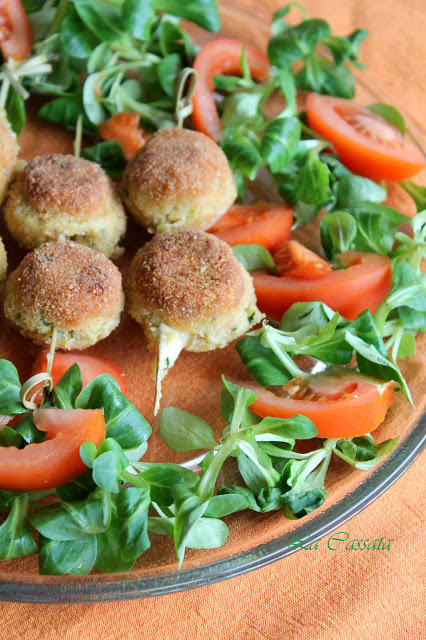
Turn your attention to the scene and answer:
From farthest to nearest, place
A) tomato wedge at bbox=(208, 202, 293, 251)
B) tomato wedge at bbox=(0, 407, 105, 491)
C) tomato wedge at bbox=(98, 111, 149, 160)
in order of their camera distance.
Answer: tomato wedge at bbox=(98, 111, 149, 160) < tomato wedge at bbox=(208, 202, 293, 251) < tomato wedge at bbox=(0, 407, 105, 491)

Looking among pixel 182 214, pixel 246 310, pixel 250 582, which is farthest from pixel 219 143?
pixel 250 582

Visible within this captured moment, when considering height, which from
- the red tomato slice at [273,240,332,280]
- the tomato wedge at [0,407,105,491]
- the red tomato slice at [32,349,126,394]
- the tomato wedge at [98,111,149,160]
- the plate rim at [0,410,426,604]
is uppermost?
the tomato wedge at [98,111,149,160]

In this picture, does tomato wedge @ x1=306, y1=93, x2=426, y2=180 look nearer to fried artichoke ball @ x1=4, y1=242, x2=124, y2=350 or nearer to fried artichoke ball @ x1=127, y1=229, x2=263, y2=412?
fried artichoke ball @ x1=127, y1=229, x2=263, y2=412

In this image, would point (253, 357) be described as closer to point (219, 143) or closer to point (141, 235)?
point (141, 235)

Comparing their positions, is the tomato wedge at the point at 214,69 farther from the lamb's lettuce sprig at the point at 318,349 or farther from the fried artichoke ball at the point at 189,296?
the lamb's lettuce sprig at the point at 318,349

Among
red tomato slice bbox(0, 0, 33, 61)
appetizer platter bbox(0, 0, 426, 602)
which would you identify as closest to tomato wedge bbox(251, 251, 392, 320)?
appetizer platter bbox(0, 0, 426, 602)

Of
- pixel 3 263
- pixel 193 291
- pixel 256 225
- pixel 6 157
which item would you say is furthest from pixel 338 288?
pixel 6 157

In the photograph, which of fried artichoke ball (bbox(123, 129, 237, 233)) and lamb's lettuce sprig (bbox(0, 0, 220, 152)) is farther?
lamb's lettuce sprig (bbox(0, 0, 220, 152))
